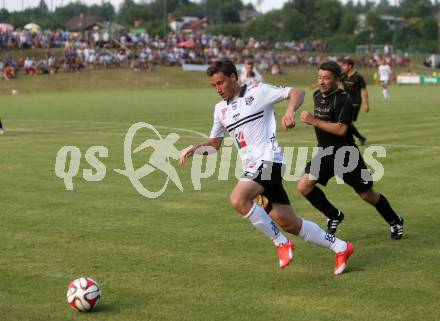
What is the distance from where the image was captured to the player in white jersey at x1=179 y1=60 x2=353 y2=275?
761cm

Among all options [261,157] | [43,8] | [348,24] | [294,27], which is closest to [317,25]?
[348,24]

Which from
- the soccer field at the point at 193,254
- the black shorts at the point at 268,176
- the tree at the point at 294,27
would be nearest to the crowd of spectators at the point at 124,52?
the tree at the point at 294,27

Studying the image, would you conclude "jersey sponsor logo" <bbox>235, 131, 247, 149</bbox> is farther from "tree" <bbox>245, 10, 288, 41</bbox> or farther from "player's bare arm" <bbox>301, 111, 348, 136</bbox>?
"tree" <bbox>245, 10, 288, 41</bbox>

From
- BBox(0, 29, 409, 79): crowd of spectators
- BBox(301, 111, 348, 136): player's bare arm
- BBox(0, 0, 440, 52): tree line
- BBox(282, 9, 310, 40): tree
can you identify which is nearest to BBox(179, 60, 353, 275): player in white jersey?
BBox(301, 111, 348, 136): player's bare arm


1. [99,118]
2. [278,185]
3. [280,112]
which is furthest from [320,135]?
[280,112]

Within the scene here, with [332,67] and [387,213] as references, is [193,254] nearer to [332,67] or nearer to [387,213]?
[387,213]

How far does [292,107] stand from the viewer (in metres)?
7.56

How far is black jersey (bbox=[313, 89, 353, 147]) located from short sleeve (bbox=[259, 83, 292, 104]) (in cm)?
122

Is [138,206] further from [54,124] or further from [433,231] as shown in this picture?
[54,124]

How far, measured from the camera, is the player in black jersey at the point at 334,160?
8.88 m

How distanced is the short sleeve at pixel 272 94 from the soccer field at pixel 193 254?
1.72 metres

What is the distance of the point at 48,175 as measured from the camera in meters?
14.4

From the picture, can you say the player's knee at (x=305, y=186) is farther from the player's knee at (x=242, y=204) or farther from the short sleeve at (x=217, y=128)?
the player's knee at (x=242, y=204)

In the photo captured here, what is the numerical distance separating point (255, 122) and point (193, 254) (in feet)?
5.64
